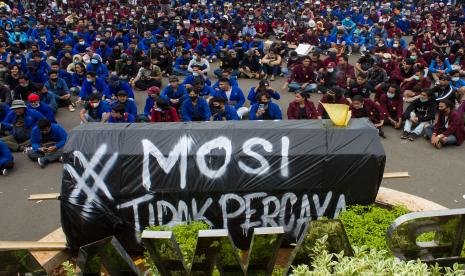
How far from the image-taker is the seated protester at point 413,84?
11.8 m

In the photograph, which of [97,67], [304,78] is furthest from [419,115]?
[97,67]

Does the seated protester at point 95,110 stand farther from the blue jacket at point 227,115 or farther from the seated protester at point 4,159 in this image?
the blue jacket at point 227,115

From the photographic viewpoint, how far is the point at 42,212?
292 inches

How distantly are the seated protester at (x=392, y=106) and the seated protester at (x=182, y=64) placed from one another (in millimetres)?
6508

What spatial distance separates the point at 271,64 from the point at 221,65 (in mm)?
1670

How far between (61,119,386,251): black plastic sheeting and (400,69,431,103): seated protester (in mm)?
6809

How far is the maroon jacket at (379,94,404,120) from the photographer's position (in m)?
10.5

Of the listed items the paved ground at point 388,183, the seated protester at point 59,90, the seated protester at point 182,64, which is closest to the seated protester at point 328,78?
the paved ground at point 388,183

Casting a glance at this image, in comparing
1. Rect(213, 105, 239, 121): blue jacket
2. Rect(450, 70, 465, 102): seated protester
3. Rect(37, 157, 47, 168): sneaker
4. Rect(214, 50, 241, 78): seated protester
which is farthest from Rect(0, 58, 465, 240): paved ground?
Rect(214, 50, 241, 78): seated protester

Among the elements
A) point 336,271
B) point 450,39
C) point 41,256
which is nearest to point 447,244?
point 336,271

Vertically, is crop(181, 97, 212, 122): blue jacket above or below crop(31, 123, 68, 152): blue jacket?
above

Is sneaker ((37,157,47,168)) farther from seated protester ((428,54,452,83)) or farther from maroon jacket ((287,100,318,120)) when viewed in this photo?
seated protester ((428,54,452,83))

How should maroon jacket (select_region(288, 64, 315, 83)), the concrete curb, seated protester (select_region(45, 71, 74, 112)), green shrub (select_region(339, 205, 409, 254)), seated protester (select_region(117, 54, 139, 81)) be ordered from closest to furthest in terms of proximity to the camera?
1. green shrub (select_region(339, 205, 409, 254))
2. the concrete curb
3. seated protester (select_region(45, 71, 74, 112))
4. maroon jacket (select_region(288, 64, 315, 83))
5. seated protester (select_region(117, 54, 139, 81))

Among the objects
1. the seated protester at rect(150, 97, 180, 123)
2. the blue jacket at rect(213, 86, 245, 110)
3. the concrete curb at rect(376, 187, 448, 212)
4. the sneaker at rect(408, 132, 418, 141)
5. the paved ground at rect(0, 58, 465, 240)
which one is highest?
the seated protester at rect(150, 97, 180, 123)
